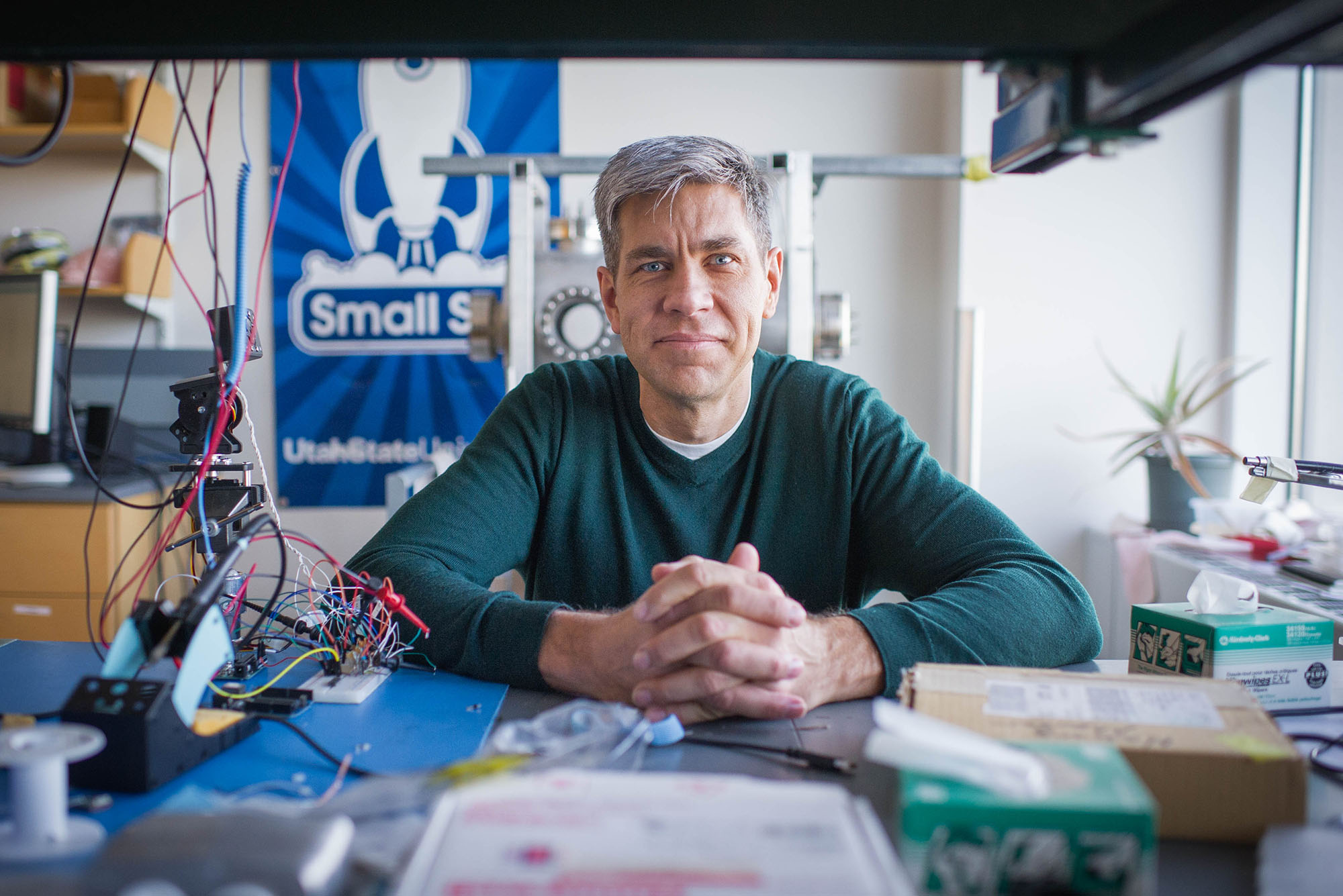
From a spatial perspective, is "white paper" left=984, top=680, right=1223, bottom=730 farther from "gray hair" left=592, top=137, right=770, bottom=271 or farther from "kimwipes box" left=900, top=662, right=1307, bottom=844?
"gray hair" left=592, top=137, right=770, bottom=271


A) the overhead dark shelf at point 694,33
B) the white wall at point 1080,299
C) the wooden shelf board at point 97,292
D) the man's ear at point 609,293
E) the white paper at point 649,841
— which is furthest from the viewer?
the wooden shelf board at point 97,292

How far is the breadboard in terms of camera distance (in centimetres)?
85

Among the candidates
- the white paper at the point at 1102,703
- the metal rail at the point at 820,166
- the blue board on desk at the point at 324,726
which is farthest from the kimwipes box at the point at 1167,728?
the metal rail at the point at 820,166

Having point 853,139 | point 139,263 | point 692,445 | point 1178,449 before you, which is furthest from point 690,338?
point 139,263

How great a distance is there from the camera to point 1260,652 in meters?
0.80

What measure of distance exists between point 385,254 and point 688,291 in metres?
2.14

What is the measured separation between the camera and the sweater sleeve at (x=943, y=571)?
3.05 feet

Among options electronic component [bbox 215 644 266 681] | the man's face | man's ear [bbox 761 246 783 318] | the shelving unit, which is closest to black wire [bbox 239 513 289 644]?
electronic component [bbox 215 644 266 681]

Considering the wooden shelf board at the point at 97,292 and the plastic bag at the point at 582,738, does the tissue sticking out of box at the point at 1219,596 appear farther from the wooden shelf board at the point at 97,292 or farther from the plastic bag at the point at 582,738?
the wooden shelf board at the point at 97,292

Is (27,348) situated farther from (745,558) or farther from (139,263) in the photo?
(745,558)

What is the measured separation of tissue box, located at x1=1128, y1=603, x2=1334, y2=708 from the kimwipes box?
0.08m

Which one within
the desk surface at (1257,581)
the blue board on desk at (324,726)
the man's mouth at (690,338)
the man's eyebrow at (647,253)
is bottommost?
the desk surface at (1257,581)

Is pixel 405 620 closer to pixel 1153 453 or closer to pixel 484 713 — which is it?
pixel 484 713

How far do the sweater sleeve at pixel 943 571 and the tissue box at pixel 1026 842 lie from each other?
43 cm
